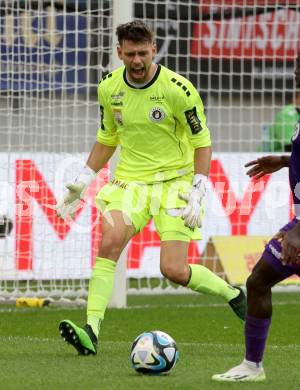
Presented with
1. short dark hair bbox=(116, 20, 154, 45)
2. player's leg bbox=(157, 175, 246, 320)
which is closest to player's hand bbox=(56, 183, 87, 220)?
player's leg bbox=(157, 175, 246, 320)

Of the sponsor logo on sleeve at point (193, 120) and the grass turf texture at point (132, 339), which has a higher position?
the sponsor logo on sleeve at point (193, 120)

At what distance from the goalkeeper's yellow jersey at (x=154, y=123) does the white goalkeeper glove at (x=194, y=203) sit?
1.03ft

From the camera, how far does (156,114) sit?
834 cm

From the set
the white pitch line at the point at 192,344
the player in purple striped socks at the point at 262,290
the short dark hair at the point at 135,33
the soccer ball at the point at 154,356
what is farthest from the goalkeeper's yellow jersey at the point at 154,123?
the soccer ball at the point at 154,356

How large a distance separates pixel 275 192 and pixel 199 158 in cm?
566

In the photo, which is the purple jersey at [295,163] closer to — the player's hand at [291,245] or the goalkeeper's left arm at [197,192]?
the player's hand at [291,245]

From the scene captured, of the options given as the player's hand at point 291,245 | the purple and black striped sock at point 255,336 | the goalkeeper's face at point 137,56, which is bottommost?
the purple and black striped sock at point 255,336

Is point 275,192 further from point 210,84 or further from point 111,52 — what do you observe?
point 111,52

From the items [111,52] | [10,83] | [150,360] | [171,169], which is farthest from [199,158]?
[10,83]

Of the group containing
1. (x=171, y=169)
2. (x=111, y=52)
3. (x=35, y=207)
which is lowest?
(x=35, y=207)

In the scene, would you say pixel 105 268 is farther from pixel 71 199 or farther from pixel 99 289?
pixel 71 199

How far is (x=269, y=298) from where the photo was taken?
6.47 m

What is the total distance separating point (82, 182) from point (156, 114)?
727mm

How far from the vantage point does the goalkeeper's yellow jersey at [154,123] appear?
8.29 m
